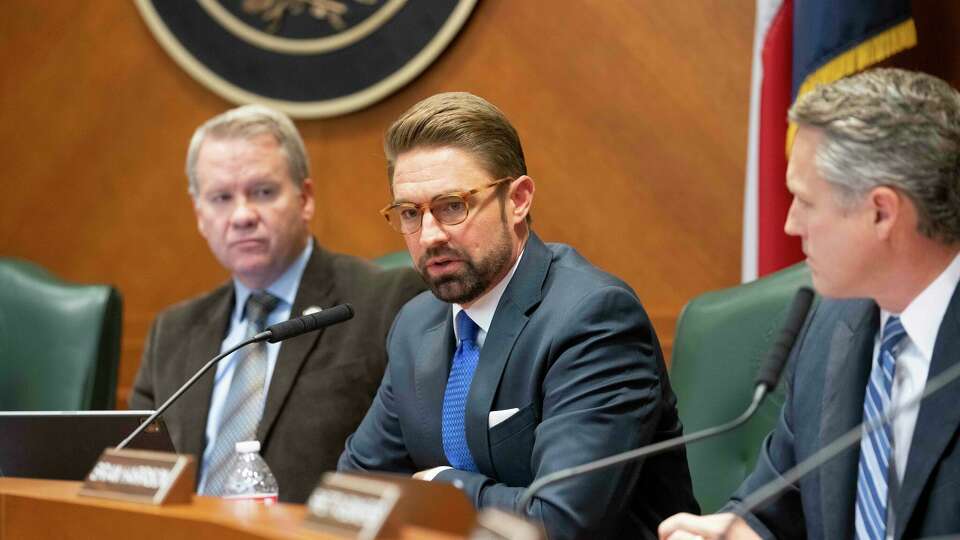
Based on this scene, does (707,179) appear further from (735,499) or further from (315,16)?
(735,499)

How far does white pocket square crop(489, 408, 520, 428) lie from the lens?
255 centimetres

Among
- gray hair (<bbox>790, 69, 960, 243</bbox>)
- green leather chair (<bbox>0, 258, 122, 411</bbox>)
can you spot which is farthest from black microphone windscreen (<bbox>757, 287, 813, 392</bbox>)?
green leather chair (<bbox>0, 258, 122, 411</bbox>)

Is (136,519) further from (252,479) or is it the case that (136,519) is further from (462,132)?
(252,479)

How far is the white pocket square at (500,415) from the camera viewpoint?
8.36 feet

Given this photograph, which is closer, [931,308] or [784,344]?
[784,344]

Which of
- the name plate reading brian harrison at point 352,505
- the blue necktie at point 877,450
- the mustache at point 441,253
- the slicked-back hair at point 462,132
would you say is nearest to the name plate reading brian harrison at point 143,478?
the name plate reading brian harrison at point 352,505

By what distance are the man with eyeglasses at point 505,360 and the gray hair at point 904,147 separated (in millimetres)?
620

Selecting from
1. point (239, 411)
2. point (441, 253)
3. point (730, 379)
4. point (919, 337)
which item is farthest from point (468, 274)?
point (239, 411)

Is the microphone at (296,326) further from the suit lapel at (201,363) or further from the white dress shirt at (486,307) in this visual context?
the suit lapel at (201,363)

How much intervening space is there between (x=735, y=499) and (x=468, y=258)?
0.72 meters

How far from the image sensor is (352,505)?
1616mm

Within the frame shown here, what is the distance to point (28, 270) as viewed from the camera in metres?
4.05

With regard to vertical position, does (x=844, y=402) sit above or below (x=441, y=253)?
below

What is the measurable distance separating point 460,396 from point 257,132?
1463 millimetres
